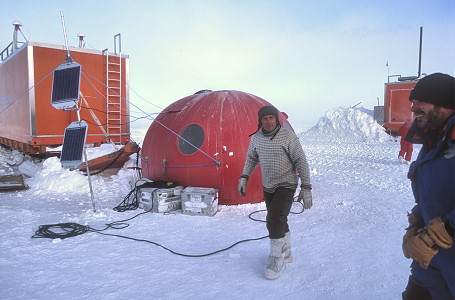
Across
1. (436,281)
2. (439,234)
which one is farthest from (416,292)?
(439,234)

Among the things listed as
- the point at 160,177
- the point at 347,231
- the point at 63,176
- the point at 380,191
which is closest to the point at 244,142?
the point at 160,177

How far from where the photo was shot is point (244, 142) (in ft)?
21.9

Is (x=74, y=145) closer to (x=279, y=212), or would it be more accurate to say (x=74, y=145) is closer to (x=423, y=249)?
(x=279, y=212)

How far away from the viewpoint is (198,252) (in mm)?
4273

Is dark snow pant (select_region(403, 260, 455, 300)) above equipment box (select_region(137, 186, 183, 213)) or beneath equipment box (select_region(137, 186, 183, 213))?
above

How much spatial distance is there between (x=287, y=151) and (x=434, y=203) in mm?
2011

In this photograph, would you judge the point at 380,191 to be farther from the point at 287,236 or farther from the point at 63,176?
the point at 63,176

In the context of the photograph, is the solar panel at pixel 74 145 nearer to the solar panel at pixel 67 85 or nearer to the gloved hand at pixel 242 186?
the solar panel at pixel 67 85

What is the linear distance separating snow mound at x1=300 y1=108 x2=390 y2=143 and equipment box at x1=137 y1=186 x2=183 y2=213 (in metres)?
19.9

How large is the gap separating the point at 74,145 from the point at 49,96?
4555 mm

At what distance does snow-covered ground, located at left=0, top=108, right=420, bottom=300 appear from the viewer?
330 cm

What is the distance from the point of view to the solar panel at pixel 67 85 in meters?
5.88

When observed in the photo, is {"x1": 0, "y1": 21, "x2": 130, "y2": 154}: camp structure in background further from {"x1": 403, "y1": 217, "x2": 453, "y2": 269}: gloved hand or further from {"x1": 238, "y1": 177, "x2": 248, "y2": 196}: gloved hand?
{"x1": 403, "y1": 217, "x2": 453, "y2": 269}: gloved hand

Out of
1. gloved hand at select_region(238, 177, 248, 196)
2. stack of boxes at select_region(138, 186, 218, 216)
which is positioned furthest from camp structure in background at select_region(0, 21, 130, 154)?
gloved hand at select_region(238, 177, 248, 196)
